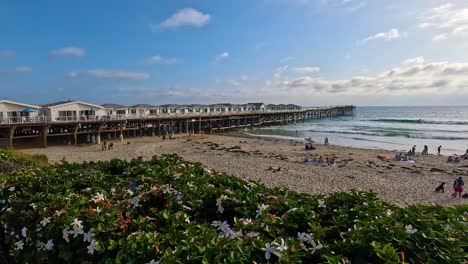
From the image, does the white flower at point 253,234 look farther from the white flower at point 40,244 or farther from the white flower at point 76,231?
the white flower at point 40,244

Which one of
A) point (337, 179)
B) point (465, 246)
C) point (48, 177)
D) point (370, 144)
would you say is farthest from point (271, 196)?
point (370, 144)

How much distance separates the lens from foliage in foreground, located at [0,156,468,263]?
5.82 ft

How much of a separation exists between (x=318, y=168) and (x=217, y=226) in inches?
745

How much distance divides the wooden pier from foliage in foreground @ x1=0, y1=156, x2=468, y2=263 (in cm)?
2792

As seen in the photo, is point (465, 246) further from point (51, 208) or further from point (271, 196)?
point (51, 208)

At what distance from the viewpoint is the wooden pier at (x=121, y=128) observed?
91.0 feet

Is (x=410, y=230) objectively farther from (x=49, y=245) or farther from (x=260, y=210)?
(x=49, y=245)

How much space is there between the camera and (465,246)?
1697 mm

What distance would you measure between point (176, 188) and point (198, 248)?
1541mm

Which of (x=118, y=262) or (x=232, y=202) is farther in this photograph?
(x=232, y=202)

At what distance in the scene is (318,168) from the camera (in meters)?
20.4

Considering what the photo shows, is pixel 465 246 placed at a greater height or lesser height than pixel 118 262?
greater

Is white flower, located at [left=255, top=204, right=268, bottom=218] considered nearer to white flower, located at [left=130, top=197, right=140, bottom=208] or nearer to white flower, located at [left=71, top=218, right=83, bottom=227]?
white flower, located at [left=130, top=197, right=140, bottom=208]

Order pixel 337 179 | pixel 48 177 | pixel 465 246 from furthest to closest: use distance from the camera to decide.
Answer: pixel 337 179, pixel 48 177, pixel 465 246
